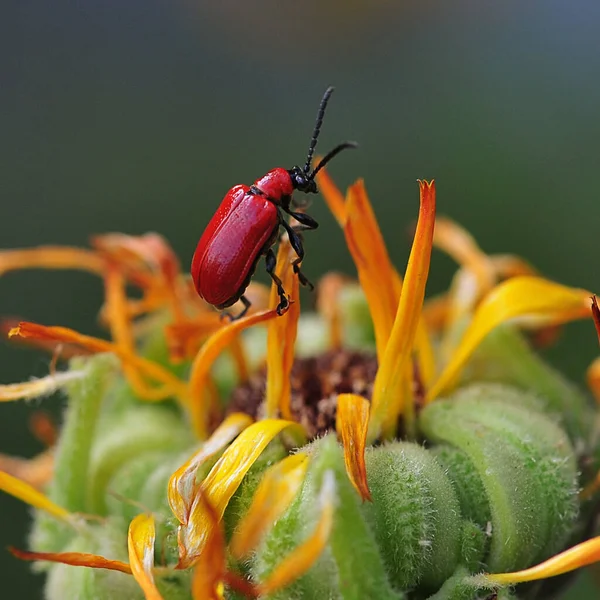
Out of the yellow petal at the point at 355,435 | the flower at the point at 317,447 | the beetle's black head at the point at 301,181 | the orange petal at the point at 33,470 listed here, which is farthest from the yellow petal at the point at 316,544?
the orange petal at the point at 33,470

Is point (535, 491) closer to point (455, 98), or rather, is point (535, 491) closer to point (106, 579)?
point (106, 579)

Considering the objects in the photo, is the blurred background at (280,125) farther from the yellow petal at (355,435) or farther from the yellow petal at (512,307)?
the yellow petal at (355,435)

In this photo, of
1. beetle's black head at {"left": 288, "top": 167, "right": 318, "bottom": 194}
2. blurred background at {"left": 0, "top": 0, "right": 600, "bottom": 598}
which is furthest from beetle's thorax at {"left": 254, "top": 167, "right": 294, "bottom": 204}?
blurred background at {"left": 0, "top": 0, "right": 600, "bottom": 598}

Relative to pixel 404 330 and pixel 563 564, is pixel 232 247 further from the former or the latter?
pixel 563 564

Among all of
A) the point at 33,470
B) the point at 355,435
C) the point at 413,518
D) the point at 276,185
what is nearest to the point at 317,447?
the point at 355,435

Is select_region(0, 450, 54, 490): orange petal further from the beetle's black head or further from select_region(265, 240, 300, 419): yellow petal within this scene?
the beetle's black head

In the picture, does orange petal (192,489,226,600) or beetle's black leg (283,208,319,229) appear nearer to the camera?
orange petal (192,489,226,600)

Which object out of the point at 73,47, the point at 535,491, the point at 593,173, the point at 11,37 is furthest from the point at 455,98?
the point at 535,491
